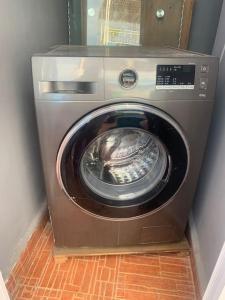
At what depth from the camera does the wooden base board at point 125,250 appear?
3.94ft

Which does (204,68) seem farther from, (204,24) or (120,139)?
(204,24)

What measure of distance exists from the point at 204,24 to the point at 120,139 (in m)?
1.02

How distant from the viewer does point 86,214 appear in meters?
1.09

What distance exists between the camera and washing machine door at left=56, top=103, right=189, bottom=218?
874mm

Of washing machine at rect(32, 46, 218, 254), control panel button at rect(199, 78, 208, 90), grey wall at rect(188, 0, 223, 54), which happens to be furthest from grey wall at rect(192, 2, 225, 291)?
grey wall at rect(188, 0, 223, 54)

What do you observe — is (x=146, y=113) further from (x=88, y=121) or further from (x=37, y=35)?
(x=37, y=35)

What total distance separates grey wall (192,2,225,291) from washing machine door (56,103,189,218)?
15 centimetres

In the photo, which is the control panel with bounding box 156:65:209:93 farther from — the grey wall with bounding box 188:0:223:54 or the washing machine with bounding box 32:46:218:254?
the grey wall with bounding box 188:0:223:54

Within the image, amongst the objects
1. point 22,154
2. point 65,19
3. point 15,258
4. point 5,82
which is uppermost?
point 65,19

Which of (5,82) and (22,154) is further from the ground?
(5,82)

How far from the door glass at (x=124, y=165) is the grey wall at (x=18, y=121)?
31 centimetres

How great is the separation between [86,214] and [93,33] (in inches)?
46.9

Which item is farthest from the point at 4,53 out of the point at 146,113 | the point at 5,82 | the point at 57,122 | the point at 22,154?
the point at 146,113

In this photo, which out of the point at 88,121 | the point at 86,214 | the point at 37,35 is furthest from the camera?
the point at 37,35
